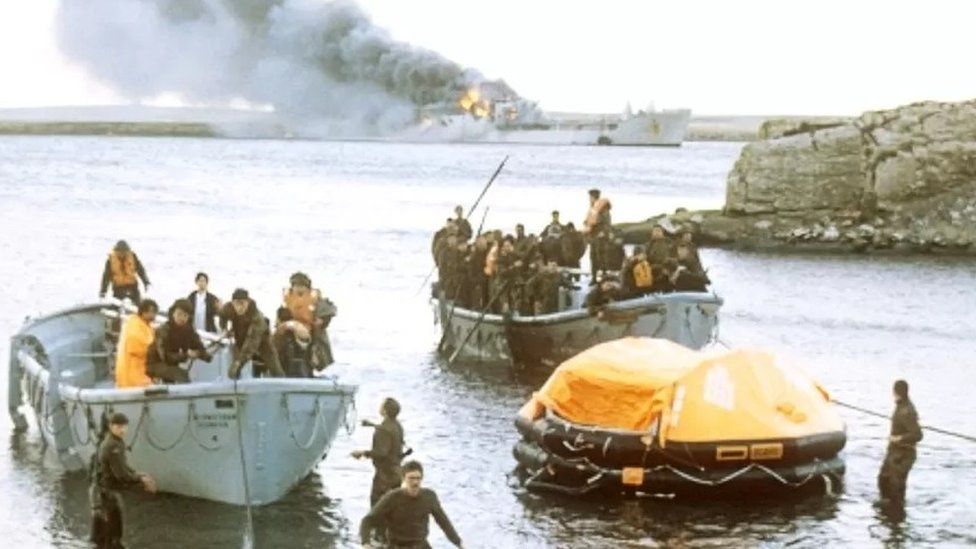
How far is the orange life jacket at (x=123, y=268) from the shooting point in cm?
2744

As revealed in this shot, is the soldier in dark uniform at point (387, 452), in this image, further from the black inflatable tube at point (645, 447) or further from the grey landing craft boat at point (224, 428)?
the black inflatable tube at point (645, 447)

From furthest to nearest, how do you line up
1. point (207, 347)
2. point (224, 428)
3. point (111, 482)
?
point (207, 347) → point (224, 428) → point (111, 482)

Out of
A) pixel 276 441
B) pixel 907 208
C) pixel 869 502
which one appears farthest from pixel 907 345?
pixel 907 208

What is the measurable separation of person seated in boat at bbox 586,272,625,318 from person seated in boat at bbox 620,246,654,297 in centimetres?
16

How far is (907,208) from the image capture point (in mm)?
66812

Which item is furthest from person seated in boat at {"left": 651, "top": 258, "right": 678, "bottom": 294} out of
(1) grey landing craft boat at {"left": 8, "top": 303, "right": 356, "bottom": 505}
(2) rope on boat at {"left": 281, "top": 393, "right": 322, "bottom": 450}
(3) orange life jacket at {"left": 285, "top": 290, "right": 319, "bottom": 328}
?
(2) rope on boat at {"left": 281, "top": 393, "right": 322, "bottom": 450}

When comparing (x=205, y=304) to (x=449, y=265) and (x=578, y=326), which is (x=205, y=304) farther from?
(x=449, y=265)

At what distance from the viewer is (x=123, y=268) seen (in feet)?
90.5

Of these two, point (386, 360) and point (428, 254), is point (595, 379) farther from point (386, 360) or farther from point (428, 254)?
point (428, 254)

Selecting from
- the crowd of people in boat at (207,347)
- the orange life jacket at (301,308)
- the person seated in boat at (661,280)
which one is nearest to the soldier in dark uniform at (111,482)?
the crowd of people in boat at (207,347)

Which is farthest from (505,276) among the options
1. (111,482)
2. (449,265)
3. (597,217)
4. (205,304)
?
(111,482)

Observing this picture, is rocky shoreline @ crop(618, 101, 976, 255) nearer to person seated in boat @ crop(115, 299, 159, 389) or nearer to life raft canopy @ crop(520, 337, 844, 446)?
life raft canopy @ crop(520, 337, 844, 446)

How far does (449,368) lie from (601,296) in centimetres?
477

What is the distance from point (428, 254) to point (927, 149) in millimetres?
21052
